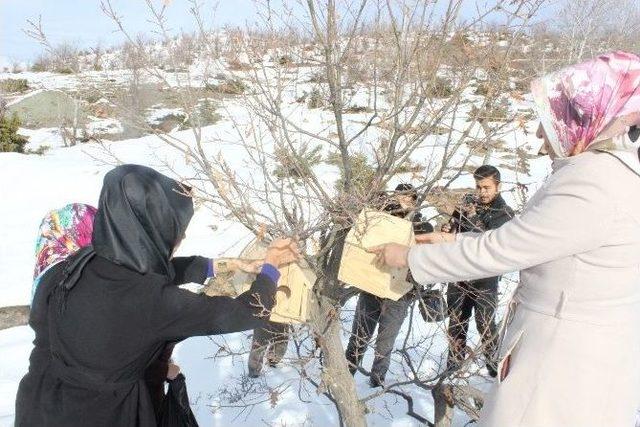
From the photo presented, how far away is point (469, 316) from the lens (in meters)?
4.20

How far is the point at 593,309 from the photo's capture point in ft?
4.83

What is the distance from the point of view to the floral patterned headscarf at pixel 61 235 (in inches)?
79.2

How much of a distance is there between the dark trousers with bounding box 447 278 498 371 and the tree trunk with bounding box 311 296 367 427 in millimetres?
466

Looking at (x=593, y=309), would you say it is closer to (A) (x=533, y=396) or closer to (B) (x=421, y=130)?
(A) (x=533, y=396)

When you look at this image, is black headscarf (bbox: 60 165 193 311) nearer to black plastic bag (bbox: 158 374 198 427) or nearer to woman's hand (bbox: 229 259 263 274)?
woman's hand (bbox: 229 259 263 274)

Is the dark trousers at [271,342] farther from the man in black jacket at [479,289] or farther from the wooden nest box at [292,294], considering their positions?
the man in black jacket at [479,289]

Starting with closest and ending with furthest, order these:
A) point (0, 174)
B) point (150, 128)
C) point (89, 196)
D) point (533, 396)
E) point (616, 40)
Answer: point (533, 396) → point (150, 128) → point (89, 196) → point (0, 174) → point (616, 40)

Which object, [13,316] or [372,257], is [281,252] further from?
[13,316]

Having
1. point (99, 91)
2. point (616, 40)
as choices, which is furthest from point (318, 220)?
point (616, 40)

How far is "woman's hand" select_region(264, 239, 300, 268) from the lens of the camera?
1.75 meters

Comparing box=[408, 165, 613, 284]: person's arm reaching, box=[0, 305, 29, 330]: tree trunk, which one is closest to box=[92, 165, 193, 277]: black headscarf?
box=[408, 165, 613, 284]: person's arm reaching

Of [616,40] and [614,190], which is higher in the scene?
[616,40]

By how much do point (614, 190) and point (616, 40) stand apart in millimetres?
14316

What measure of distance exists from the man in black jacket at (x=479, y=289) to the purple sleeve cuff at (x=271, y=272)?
2.83ft
